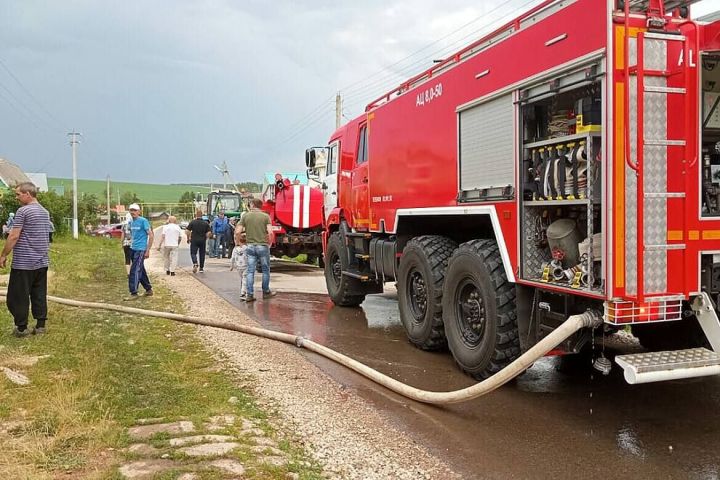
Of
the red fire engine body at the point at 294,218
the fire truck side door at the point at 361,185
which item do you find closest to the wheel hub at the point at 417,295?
the fire truck side door at the point at 361,185

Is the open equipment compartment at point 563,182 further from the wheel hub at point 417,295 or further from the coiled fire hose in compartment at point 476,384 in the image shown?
the wheel hub at point 417,295

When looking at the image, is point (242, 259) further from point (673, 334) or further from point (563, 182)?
point (673, 334)

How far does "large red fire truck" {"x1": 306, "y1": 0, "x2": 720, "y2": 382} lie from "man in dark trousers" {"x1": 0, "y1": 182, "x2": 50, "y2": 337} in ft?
14.3

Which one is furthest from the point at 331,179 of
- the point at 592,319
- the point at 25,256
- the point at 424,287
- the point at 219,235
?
the point at 219,235

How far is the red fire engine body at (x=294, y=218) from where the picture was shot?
17078mm

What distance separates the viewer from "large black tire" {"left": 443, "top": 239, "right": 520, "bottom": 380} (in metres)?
5.29

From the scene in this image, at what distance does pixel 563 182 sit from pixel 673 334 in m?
1.64

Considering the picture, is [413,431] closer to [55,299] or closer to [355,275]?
[355,275]

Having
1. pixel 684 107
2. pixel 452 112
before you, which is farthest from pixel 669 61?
pixel 452 112

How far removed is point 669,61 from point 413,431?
9.92ft

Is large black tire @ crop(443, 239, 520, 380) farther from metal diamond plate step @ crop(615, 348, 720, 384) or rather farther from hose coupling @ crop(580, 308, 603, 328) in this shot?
metal diamond plate step @ crop(615, 348, 720, 384)

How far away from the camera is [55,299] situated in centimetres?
1005

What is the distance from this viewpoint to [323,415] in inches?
191

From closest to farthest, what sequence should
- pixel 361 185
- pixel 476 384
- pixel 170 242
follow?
pixel 476 384, pixel 361 185, pixel 170 242
